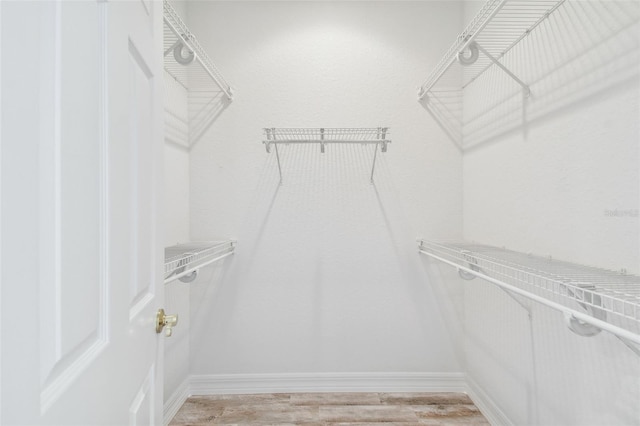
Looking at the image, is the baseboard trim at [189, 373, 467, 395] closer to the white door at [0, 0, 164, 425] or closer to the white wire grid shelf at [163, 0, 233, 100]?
the white door at [0, 0, 164, 425]

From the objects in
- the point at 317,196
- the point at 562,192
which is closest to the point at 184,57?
the point at 317,196

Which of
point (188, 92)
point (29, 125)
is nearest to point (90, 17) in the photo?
point (29, 125)

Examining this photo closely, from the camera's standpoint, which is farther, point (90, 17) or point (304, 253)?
point (304, 253)

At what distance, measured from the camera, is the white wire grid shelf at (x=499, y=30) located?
1.34 m

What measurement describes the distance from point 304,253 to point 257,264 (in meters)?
0.30

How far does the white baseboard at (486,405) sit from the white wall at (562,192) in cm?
5

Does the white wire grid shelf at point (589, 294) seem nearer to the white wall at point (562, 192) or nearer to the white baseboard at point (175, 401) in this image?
the white wall at point (562, 192)

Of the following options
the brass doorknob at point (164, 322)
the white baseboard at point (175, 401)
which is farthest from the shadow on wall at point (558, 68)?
the white baseboard at point (175, 401)

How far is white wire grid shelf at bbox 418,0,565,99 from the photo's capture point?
134 cm

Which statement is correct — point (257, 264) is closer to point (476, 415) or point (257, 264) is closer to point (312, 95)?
point (312, 95)

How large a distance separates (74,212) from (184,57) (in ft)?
5.43

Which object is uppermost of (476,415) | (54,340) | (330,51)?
(330,51)

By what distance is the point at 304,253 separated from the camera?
2182 mm

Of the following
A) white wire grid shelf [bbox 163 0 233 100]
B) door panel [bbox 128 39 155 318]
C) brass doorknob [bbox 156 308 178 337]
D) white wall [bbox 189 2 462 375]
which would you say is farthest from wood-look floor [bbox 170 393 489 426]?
white wire grid shelf [bbox 163 0 233 100]
